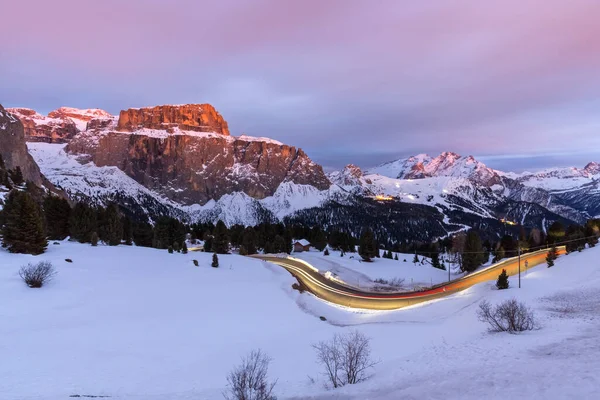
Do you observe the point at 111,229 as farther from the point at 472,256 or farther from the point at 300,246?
the point at 472,256

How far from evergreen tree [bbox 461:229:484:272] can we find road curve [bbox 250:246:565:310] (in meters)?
6.67

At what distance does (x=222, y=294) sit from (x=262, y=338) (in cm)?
1442

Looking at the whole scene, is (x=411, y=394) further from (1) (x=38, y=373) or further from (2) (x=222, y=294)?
(2) (x=222, y=294)

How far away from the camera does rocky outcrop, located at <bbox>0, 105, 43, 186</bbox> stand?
13050 cm

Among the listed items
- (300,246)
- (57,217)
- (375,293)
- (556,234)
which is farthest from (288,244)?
(556,234)

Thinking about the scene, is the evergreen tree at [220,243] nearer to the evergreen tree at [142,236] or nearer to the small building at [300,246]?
the evergreen tree at [142,236]

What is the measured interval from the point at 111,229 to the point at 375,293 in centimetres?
4959

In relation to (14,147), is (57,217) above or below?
below

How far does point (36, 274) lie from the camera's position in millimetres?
33844

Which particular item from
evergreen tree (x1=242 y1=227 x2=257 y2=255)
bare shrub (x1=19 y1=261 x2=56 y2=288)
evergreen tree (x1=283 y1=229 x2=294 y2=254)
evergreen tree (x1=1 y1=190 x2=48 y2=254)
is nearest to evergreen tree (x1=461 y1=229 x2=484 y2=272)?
evergreen tree (x1=283 y1=229 x2=294 y2=254)

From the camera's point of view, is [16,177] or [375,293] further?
[16,177]

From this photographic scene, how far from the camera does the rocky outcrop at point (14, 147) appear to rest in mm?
130500

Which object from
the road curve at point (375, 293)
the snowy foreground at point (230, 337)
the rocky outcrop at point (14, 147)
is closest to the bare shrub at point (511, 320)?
the snowy foreground at point (230, 337)

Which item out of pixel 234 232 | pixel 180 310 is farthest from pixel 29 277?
pixel 234 232
